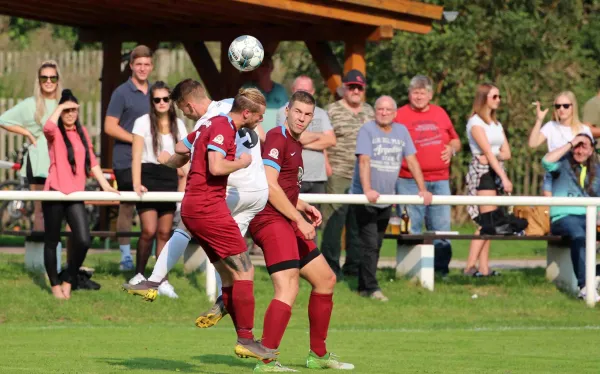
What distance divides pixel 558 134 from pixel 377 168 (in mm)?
2435

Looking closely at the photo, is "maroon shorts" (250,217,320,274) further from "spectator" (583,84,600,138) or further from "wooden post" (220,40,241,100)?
"wooden post" (220,40,241,100)

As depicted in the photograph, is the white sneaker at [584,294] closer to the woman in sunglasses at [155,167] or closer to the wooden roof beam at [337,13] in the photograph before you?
the woman in sunglasses at [155,167]

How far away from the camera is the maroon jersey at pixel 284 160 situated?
8.87 meters

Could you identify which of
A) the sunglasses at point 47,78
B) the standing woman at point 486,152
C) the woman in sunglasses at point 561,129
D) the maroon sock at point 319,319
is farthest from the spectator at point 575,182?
the maroon sock at point 319,319

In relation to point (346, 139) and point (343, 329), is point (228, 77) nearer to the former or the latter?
point (346, 139)

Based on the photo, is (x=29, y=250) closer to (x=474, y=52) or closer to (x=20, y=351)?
(x=20, y=351)

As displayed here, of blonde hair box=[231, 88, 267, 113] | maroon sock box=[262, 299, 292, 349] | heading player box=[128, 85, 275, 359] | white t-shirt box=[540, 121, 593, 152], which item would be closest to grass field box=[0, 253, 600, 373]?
maroon sock box=[262, 299, 292, 349]

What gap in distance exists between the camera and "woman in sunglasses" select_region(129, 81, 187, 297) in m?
12.8

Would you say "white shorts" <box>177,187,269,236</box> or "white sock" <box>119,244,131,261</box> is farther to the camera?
"white sock" <box>119,244,131,261</box>

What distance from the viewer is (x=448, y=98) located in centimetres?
2466

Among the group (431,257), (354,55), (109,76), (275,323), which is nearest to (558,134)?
(431,257)

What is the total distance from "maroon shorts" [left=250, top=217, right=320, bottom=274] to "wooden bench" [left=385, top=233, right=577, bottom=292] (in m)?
5.42

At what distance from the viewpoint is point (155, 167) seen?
519 inches

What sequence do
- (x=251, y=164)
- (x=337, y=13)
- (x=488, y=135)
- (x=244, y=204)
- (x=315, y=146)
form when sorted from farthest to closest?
1. (x=337, y=13)
2. (x=488, y=135)
3. (x=315, y=146)
4. (x=251, y=164)
5. (x=244, y=204)
